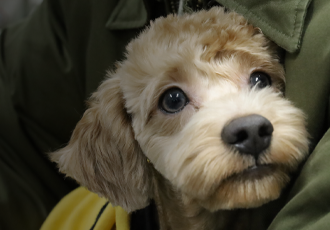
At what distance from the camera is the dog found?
2.12 ft

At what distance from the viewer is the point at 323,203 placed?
0.56 metres

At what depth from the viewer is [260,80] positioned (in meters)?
0.88

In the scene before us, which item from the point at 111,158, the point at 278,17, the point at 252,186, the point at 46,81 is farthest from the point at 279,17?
the point at 46,81

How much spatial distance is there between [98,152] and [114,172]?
0.29ft

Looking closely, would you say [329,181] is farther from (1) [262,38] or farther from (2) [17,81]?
(2) [17,81]

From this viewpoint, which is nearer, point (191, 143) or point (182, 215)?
point (191, 143)

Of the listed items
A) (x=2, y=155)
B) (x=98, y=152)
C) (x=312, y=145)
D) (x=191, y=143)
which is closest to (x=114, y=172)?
(x=98, y=152)

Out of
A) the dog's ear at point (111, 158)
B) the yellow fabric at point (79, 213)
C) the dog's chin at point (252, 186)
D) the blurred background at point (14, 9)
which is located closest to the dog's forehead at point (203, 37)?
the dog's ear at point (111, 158)

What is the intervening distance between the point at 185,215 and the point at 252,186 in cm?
42

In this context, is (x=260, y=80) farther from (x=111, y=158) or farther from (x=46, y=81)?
(x=46, y=81)

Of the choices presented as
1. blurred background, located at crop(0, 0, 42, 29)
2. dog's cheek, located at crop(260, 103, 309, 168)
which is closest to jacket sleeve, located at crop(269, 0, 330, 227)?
dog's cheek, located at crop(260, 103, 309, 168)

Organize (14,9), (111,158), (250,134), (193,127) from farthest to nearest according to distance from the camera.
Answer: (14,9) → (111,158) → (193,127) → (250,134)

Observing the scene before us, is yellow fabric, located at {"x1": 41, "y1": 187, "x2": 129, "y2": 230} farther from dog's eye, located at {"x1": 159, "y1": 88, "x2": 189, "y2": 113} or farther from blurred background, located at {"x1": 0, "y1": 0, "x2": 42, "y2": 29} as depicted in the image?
blurred background, located at {"x1": 0, "y1": 0, "x2": 42, "y2": 29}

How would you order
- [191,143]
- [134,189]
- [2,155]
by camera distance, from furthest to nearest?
[2,155] → [134,189] → [191,143]
